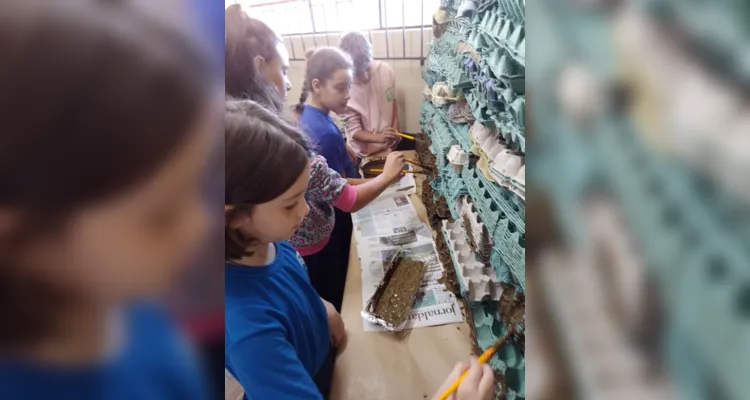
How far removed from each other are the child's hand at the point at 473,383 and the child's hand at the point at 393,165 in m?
0.24

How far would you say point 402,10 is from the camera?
1.34 ft

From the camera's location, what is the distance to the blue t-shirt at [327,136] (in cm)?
40

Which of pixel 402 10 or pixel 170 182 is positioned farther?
pixel 402 10

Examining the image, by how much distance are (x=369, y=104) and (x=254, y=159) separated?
0.19m

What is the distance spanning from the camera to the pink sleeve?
1.42 ft

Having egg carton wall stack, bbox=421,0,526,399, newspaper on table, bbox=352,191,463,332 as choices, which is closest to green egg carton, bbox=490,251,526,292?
egg carton wall stack, bbox=421,0,526,399

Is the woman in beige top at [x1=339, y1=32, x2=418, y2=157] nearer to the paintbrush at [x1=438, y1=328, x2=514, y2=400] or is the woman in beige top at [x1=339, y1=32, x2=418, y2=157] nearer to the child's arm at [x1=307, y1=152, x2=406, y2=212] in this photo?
the child's arm at [x1=307, y1=152, x2=406, y2=212]

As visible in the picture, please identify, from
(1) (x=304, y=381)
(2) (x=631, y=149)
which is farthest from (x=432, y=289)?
(2) (x=631, y=149)

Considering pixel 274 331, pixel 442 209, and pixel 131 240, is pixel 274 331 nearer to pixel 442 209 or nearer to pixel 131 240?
pixel 131 240

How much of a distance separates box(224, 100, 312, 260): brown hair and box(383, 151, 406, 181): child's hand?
17 centimetres

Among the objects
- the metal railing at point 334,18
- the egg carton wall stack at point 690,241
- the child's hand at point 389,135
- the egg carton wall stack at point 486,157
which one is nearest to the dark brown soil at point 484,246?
the egg carton wall stack at point 486,157

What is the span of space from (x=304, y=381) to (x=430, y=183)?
365mm

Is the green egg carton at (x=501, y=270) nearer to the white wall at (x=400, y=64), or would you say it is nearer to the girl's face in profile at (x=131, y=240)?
the white wall at (x=400, y=64)

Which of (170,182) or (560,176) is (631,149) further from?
(170,182)
